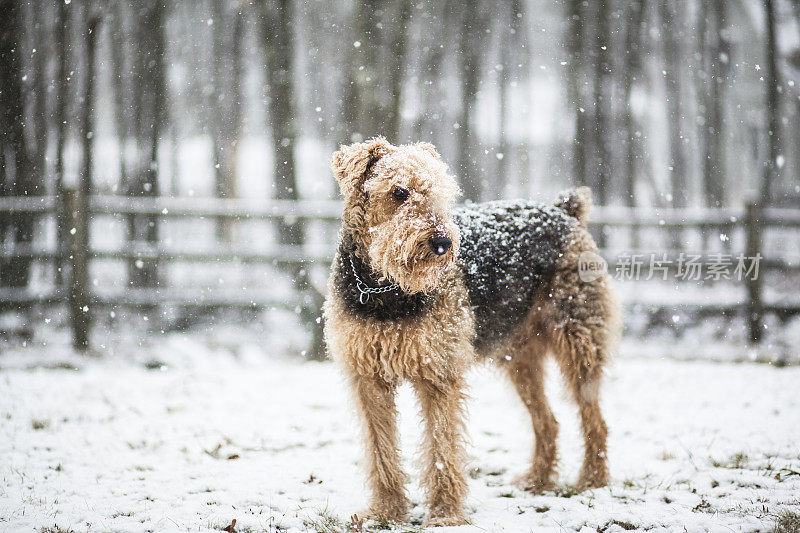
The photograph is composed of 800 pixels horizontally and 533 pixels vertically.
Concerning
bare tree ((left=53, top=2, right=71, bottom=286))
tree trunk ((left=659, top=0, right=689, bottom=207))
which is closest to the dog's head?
bare tree ((left=53, top=2, right=71, bottom=286))

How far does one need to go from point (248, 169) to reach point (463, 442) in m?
19.0

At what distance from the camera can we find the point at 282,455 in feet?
12.2

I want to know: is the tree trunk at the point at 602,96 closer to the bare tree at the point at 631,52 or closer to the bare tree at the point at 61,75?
the bare tree at the point at 631,52

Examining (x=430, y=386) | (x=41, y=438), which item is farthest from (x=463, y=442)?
(x=41, y=438)

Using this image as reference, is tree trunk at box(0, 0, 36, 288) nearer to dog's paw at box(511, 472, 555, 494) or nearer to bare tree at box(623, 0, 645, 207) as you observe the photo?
dog's paw at box(511, 472, 555, 494)

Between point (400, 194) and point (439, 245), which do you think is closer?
point (439, 245)

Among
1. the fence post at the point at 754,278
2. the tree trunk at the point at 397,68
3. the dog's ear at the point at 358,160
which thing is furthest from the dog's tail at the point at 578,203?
the fence post at the point at 754,278

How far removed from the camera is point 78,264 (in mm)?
6379

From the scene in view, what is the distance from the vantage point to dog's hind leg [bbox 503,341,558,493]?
11.0ft

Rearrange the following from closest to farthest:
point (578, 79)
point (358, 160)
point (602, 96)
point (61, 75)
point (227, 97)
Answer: point (358, 160), point (61, 75), point (602, 96), point (578, 79), point (227, 97)

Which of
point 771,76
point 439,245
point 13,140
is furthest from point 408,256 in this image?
point 771,76

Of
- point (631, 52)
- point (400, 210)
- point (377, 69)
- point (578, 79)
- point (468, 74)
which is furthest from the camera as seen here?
point (578, 79)

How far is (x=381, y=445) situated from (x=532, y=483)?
1.09 m

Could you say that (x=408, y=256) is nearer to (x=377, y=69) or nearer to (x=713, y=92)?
(x=377, y=69)
